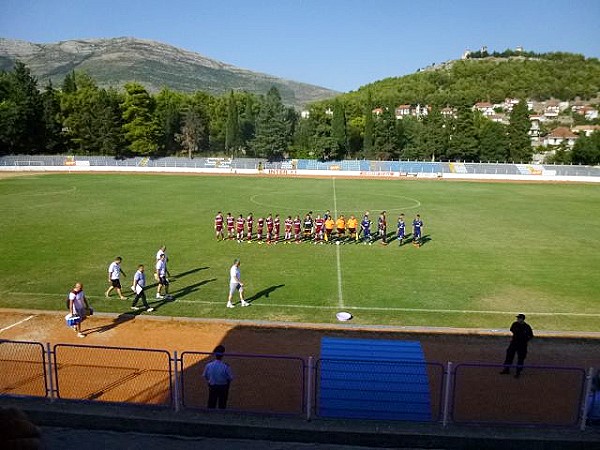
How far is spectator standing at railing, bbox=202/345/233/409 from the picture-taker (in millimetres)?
8812

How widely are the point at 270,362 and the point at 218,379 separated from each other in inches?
111

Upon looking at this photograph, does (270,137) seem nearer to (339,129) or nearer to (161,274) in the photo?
(339,129)

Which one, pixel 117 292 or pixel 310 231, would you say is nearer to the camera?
pixel 117 292

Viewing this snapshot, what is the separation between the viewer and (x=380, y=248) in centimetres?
2395

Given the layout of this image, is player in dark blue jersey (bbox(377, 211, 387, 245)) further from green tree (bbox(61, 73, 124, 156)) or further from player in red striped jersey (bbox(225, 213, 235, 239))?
green tree (bbox(61, 73, 124, 156))

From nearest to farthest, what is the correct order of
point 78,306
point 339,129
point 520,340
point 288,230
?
point 520,340 < point 78,306 < point 288,230 < point 339,129

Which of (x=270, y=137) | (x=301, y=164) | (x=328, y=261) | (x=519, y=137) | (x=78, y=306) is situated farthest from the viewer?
(x=270, y=137)

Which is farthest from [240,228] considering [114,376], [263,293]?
[114,376]

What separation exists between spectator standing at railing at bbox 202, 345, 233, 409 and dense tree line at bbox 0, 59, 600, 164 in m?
67.9

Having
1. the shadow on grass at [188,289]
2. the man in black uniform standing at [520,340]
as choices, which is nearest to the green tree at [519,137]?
the shadow on grass at [188,289]

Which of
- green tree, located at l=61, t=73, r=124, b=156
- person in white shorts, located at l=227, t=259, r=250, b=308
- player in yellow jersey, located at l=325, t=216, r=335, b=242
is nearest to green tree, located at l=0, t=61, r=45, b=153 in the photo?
green tree, located at l=61, t=73, r=124, b=156

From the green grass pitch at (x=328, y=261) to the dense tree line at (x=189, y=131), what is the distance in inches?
1336

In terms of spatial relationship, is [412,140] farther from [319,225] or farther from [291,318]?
[291,318]

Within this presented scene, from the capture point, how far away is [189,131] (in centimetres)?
8275
